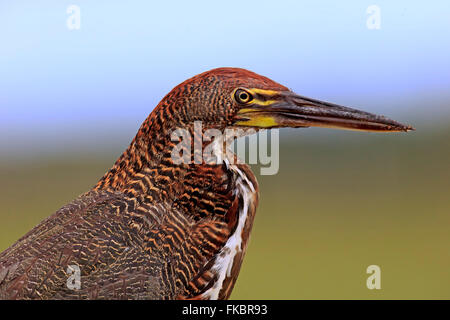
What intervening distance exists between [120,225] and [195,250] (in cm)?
44

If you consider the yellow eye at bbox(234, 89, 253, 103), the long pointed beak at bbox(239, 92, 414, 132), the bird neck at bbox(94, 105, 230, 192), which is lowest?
the bird neck at bbox(94, 105, 230, 192)

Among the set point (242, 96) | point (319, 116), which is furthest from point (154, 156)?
point (319, 116)

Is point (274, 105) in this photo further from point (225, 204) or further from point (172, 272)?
point (172, 272)

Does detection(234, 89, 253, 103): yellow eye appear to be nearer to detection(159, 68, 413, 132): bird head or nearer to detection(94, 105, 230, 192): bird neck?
detection(159, 68, 413, 132): bird head

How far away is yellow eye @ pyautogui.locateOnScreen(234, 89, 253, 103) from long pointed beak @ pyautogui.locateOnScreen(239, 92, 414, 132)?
16 centimetres

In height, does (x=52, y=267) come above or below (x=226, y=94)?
below

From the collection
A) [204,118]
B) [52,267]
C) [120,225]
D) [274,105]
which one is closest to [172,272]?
[120,225]

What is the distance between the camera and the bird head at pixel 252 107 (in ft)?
10.6

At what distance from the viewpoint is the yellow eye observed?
3265 mm

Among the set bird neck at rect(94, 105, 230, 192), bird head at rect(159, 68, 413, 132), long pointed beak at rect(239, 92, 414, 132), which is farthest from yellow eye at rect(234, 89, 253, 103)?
bird neck at rect(94, 105, 230, 192)

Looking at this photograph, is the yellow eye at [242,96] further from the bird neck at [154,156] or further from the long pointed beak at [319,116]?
the bird neck at [154,156]

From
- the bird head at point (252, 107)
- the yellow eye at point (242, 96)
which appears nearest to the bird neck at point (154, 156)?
the bird head at point (252, 107)

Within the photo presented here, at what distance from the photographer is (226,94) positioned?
3.24 m

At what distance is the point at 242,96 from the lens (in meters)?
3.28
